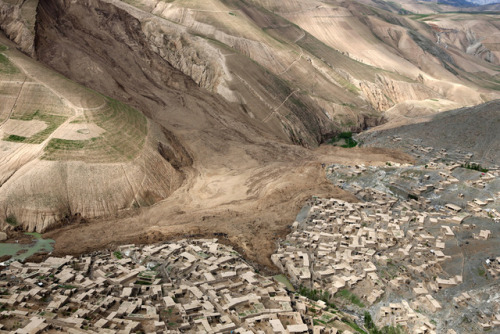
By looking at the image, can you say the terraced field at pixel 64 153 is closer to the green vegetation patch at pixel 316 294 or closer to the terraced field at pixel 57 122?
the terraced field at pixel 57 122

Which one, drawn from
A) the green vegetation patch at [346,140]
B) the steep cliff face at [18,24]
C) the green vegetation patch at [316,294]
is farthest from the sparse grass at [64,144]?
the green vegetation patch at [346,140]

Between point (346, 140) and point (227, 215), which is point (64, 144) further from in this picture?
point (346, 140)

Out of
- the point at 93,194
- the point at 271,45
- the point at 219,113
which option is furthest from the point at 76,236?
the point at 271,45

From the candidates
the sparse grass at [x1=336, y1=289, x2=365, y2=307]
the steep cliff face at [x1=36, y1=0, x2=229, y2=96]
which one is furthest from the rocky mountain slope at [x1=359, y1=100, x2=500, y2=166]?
the sparse grass at [x1=336, y1=289, x2=365, y2=307]

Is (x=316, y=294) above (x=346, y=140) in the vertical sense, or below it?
above

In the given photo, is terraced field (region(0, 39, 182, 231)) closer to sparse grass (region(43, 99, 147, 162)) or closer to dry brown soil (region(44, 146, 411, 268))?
sparse grass (region(43, 99, 147, 162))

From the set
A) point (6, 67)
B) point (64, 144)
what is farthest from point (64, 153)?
point (6, 67)

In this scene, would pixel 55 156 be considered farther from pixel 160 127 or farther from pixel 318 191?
pixel 318 191

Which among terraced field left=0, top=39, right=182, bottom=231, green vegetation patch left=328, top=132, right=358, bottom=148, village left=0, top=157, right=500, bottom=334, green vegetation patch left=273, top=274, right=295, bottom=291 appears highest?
terraced field left=0, top=39, right=182, bottom=231
